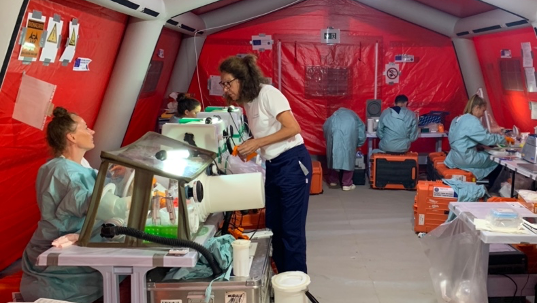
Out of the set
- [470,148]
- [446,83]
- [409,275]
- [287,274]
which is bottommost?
[409,275]

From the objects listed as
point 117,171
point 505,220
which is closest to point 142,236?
point 117,171

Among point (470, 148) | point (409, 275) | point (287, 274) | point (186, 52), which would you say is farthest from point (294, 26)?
point (287, 274)

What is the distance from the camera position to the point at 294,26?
724 centimetres

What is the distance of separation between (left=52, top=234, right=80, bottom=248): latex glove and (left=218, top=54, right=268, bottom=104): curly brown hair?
123 cm

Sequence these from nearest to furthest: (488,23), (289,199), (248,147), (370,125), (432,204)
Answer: (248,147) → (289,199) → (432,204) → (488,23) → (370,125)

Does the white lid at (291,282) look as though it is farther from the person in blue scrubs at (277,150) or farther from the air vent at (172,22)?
the air vent at (172,22)

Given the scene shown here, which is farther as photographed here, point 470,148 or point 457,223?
point 470,148

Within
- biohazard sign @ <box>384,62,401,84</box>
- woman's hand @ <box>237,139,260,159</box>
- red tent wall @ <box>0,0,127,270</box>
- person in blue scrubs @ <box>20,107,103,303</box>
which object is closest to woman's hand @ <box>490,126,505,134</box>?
biohazard sign @ <box>384,62,401,84</box>

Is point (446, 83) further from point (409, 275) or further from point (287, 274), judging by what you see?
point (287, 274)

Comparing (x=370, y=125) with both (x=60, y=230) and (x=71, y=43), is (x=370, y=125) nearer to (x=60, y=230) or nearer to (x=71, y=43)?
(x=71, y=43)

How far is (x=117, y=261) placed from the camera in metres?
2.10

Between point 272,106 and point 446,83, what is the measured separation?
512 cm

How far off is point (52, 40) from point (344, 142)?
3.83 metres

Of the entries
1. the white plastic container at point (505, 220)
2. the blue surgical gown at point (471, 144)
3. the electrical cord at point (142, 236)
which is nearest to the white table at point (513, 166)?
the blue surgical gown at point (471, 144)
